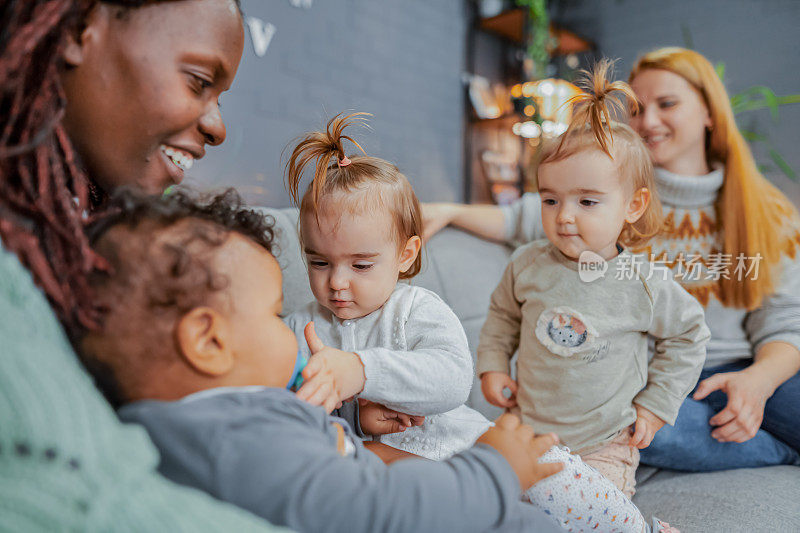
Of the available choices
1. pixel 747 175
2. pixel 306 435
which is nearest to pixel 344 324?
pixel 306 435

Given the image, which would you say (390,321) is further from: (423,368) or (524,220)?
(524,220)

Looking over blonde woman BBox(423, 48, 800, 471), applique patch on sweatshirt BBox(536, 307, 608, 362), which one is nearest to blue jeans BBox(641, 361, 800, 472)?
blonde woman BBox(423, 48, 800, 471)

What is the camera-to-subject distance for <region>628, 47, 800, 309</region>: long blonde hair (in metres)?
1.32

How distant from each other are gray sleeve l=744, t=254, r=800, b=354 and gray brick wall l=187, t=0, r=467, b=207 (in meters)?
1.08

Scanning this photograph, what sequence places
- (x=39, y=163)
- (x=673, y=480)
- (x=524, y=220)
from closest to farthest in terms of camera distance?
(x=39, y=163) → (x=673, y=480) → (x=524, y=220)

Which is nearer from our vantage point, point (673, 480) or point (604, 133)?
point (604, 133)

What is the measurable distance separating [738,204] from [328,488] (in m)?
1.30

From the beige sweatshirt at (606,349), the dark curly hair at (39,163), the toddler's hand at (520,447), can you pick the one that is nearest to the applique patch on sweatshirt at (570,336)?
the beige sweatshirt at (606,349)

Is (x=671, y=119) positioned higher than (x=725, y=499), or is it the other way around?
(x=671, y=119)

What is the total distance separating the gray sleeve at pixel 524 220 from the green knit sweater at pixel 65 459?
131 cm

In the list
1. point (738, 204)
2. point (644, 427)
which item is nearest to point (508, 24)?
point (738, 204)

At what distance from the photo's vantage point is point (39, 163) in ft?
1.72

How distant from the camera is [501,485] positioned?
55 centimetres

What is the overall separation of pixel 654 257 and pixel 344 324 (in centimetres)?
87
